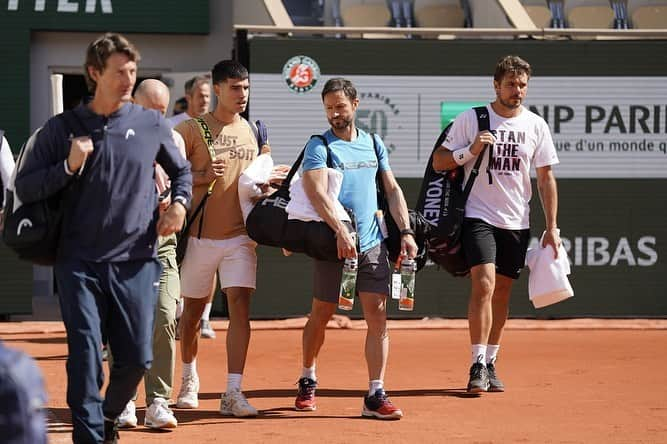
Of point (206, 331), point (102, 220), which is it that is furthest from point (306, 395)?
point (206, 331)

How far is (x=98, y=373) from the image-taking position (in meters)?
5.78

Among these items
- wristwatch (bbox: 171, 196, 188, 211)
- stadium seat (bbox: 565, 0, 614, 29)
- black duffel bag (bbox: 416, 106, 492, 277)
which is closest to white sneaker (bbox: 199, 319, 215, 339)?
black duffel bag (bbox: 416, 106, 492, 277)

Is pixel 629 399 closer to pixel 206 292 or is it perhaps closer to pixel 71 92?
pixel 206 292

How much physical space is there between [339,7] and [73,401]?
1120 cm

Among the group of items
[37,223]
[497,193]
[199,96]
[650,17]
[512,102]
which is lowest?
[37,223]

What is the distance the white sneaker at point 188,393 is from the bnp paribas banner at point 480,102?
502 cm

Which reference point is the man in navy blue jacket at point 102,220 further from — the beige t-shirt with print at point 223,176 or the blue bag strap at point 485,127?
the blue bag strap at point 485,127

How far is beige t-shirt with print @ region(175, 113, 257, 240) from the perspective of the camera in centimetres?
773

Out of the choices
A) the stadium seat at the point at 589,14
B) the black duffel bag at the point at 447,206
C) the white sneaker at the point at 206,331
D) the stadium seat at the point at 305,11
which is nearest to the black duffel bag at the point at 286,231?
the black duffel bag at the point at 447,206

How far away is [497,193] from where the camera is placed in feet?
28.3

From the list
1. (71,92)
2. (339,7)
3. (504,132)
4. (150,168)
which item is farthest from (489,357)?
(71,92)

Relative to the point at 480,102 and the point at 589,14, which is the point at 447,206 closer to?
the point at 480,102

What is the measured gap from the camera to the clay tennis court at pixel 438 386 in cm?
712

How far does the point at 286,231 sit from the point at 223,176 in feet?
1.68
